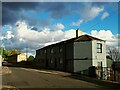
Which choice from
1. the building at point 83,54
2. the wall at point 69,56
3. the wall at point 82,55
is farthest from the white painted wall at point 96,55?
the wall at point 69,56

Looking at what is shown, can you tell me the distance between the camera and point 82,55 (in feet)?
152

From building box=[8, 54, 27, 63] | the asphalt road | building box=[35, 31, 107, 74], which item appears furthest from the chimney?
building box=[8, 54, 27, 63]

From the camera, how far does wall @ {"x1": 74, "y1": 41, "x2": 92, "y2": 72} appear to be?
4541 cm

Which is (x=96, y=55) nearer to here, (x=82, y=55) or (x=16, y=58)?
(x=82, y=55)

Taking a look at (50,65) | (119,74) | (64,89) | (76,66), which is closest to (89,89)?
(64,89)

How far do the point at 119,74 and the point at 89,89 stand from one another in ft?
47.0

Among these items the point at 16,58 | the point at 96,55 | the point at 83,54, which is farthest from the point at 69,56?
the point at 16,58

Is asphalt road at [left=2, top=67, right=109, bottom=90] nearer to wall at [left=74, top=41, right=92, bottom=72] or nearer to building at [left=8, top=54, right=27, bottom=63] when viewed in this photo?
wall at [left=74, top=41, right=92, bottom=72]

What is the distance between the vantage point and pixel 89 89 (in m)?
20.2

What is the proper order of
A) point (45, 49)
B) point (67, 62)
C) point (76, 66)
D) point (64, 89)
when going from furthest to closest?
point (45, 49)
point (67, 62)
point (76, 66)
point (64, 89)

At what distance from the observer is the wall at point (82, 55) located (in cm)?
4541

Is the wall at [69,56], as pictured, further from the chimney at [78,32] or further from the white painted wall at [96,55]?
the chimney at [78,32]

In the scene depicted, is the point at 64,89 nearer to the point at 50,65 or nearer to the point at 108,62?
the point at 108,62

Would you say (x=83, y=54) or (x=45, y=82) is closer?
(x=45, y=82)
